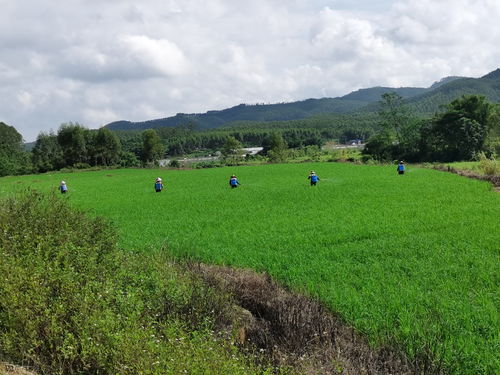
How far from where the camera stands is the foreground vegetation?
440 centimetres

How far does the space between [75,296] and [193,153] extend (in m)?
154

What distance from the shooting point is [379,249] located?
1036 centimetres

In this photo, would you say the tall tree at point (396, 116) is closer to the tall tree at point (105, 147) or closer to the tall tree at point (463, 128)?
the tall tree at point (463, 128)

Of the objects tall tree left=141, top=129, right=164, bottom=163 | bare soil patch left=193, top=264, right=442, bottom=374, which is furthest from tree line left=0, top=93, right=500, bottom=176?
bare soil patch left=193, top=264, right=442, bottom=374

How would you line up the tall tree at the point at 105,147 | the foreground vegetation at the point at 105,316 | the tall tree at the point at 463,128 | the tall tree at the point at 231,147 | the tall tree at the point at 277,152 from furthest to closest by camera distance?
the tall tree at the point at 231,147
the tall tree at the point at 105,147
the tall tree at the point at 277,152
the tall tree at the point at 463,128
the foreground vegetation at the point at 105,316

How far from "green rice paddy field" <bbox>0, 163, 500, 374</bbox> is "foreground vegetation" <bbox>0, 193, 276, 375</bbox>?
253 centimetres

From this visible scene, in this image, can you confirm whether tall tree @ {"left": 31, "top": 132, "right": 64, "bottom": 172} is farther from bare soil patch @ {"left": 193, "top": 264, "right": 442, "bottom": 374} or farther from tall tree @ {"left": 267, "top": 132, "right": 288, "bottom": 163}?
bare soil patch @ {"left": 193, "top": 264, "right": 442, "bottom": 374}

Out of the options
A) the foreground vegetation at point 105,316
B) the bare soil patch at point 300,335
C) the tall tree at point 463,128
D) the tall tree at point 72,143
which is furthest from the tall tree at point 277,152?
the foreground vegetation at point 105,316

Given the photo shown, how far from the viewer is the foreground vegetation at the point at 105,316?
4.40 meters

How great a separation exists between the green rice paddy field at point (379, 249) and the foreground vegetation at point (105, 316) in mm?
2531

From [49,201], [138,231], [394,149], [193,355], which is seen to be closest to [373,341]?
[193,355]

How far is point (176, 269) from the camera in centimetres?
823

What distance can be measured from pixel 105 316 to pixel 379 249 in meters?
7.43

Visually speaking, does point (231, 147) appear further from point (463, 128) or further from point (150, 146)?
point (463, 128)
